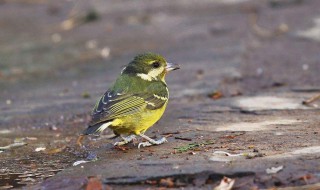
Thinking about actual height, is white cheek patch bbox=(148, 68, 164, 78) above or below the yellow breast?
above

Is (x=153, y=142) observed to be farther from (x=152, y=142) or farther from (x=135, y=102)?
(x=135, y=102)

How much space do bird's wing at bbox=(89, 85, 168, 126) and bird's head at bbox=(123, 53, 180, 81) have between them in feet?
0.71

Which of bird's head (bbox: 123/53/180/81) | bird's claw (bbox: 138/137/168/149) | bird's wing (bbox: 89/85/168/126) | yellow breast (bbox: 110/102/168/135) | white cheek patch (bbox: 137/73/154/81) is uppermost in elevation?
bird's head (bbox: 123/53/180/81)

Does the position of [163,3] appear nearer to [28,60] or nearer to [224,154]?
[28,60]

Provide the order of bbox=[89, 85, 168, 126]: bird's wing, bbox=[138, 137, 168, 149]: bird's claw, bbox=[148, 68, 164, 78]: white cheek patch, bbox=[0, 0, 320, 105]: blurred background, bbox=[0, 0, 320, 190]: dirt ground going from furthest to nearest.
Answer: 1. bbox=[0, 0, 320, 105]: blurred background
2. bbox=[148, 68, 164, 78]: white cheek patch
3. bbox=[138, 137, 168, 149]: bird's claw
4. bbox=[89, 85, 168, 126]: bird's wing
5. bbox=[0, 0, 320, 190]: dirt ground

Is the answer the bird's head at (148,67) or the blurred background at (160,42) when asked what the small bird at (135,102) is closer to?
the bird's head at (148,67)

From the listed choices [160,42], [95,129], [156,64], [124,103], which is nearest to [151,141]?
[124,103]

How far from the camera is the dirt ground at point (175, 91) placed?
5531 mm

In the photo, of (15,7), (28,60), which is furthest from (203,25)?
(15,7)

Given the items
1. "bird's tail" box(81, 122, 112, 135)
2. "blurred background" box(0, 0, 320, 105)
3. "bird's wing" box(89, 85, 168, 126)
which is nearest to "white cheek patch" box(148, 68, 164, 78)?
"bird's wing" box(89, 85, 168, 126)

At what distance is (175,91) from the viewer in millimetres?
9633

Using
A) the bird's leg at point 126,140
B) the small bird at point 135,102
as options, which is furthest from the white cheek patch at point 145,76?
the bird's leg at point 126,140

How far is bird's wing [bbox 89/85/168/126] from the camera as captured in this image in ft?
21.2

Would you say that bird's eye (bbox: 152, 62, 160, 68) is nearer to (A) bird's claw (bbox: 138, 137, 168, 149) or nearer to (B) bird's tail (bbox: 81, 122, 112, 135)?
(A) bird's claw (bbox: 138, 137, 168, 149)
